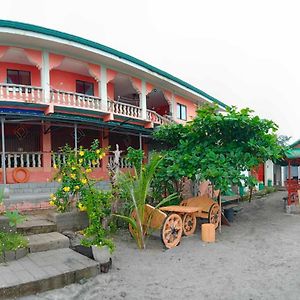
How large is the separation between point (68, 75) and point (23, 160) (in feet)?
15.6

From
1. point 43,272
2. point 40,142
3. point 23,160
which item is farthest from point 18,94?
point 43,272

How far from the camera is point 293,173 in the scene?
3109 cm

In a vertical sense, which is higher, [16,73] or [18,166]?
[16,73]

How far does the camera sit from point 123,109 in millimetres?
13938

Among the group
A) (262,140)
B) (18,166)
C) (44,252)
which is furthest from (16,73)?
(262,140)

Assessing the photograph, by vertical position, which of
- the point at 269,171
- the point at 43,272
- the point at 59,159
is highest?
the point at 59,159

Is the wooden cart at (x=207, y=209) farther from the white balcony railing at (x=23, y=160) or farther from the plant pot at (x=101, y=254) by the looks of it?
the white balcony railing at (x=23, y=160)

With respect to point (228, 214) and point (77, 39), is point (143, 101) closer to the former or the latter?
point (77, 39)

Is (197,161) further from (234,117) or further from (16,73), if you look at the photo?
(16,73)

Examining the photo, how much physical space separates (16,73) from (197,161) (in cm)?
900

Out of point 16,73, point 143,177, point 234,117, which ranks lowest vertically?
point 143,177

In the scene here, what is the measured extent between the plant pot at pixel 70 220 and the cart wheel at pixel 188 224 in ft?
9.07

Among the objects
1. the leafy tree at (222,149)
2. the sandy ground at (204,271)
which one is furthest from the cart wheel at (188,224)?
the leafy tree at (222,149)

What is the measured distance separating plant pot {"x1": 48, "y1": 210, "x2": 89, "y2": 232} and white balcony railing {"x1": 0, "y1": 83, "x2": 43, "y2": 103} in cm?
496
